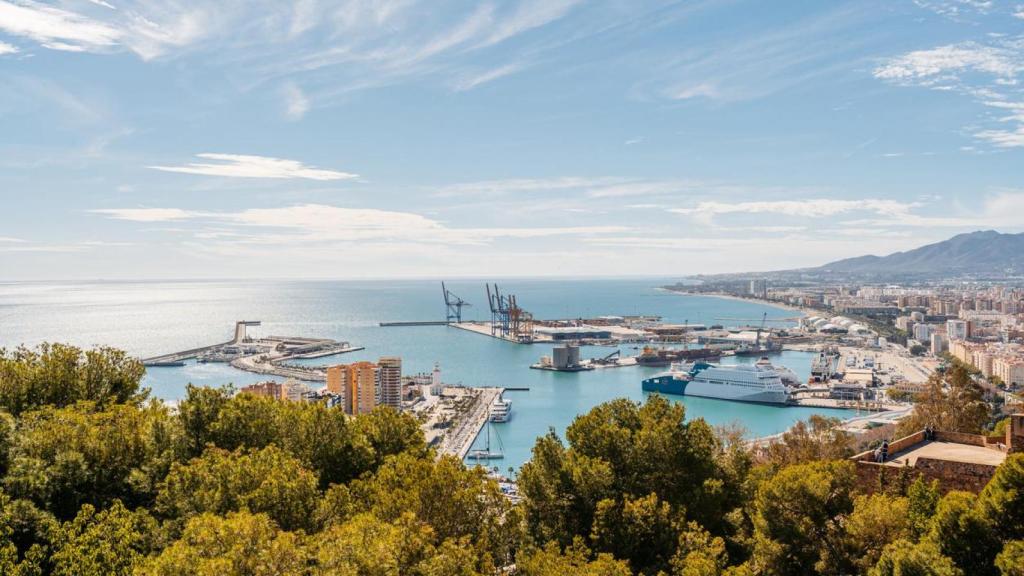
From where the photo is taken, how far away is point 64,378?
6.26 metres

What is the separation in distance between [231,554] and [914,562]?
3.45 m

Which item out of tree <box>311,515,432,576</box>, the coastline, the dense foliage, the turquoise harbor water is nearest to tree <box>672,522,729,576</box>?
the dense foliage

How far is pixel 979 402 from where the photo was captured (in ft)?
34.1

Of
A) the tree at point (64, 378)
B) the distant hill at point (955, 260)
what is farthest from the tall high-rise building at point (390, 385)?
the distant hill at point (955, 260)

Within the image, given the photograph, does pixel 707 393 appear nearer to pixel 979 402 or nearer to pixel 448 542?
pixel 979 402

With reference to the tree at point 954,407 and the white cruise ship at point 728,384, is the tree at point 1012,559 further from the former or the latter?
the white cruise ship at point 728,384

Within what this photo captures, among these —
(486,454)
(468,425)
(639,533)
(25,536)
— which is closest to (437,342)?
(468,425)

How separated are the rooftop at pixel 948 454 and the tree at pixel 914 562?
1902 mm

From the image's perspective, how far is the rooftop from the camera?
5793mm

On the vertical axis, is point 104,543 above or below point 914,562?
above

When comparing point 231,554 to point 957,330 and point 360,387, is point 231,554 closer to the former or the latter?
point 360,387

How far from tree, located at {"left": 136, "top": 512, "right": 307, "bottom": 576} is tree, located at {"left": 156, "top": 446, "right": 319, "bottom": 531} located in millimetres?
657

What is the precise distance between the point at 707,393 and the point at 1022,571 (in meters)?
23.5

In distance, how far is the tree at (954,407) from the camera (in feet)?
32.9
